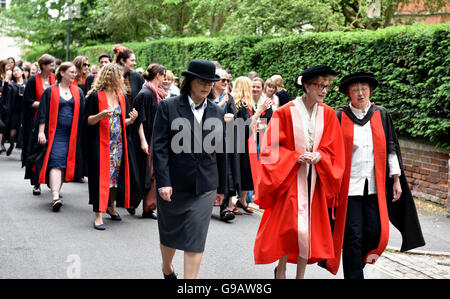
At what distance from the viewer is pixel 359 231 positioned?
5680 mm

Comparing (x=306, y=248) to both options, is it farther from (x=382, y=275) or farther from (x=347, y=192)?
(x=382, y=275)

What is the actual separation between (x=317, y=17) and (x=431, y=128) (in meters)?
7.31

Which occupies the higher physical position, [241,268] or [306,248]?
[306,248]

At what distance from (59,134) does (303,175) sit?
16.1ft

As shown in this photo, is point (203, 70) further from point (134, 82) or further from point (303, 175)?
point (134, 82)

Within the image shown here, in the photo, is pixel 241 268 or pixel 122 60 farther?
pixel 122 60

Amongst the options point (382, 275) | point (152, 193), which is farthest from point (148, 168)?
point (382, 275)

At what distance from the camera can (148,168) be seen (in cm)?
901

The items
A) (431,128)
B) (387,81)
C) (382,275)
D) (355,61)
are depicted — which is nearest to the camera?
(382,275)

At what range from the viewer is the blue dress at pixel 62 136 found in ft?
30.5

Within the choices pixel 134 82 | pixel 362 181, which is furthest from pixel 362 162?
pixel 134 82

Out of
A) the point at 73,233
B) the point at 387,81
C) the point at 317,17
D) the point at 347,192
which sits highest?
the point at 317,17
